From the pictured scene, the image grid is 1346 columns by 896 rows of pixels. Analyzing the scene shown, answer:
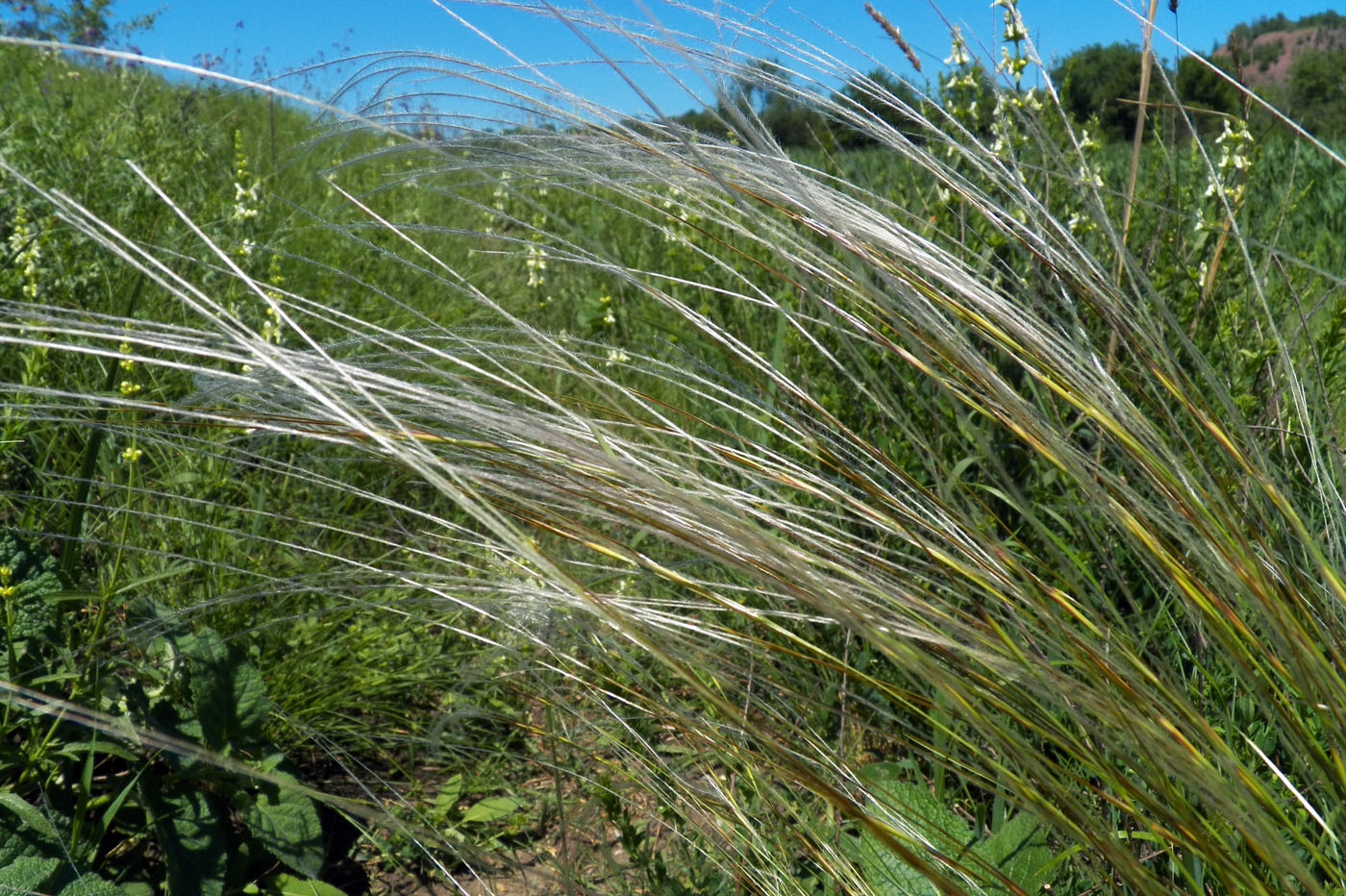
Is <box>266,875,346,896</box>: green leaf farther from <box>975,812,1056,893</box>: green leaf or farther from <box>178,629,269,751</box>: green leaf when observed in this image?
<box>975,812,1056,893</box>: green leaf

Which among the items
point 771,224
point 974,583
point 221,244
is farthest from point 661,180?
point 221,244

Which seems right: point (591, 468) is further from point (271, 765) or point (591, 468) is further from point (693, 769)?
point (693, 769)

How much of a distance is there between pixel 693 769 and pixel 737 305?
5.14 feet

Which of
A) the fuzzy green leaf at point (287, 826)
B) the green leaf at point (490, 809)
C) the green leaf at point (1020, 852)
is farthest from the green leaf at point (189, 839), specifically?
the green leaf at point (1020, 852)

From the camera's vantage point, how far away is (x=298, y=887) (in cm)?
148

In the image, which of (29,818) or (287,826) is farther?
(287,826)

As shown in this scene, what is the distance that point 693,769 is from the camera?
1807 millimetres

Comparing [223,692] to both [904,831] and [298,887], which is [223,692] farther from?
[904,831]

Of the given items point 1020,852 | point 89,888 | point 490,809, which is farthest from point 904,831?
point 89,888

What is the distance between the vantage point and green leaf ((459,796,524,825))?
1656 millimetres

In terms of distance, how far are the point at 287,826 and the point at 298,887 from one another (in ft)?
0.40

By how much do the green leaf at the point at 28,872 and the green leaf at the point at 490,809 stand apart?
63 centimetres

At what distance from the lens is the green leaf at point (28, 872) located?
1.13 meters

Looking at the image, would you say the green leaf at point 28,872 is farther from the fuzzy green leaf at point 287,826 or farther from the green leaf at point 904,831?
the green leaf at point 904,831
